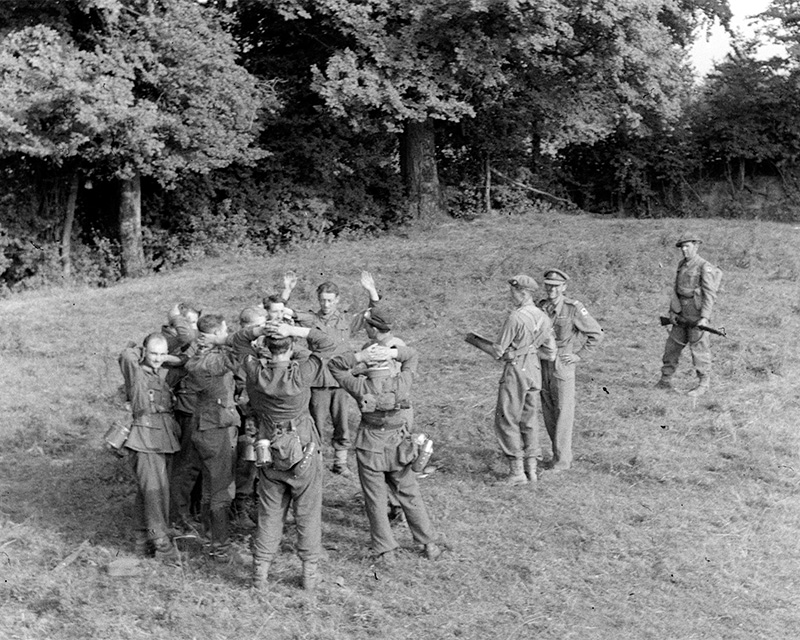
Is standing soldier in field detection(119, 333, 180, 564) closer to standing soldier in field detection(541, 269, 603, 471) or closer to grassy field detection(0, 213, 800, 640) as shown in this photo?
grassy field detection(0, 213, 800, 640)

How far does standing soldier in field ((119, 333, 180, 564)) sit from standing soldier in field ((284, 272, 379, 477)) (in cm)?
165

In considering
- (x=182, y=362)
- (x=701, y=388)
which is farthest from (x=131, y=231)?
(x=701, y=388)

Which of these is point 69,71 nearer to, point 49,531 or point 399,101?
point 399,101

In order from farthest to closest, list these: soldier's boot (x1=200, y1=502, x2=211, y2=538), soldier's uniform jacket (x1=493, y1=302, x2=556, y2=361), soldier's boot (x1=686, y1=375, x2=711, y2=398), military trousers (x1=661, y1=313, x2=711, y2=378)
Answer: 1. military trousers (x1=661, y1=313, x2=711, y2=378)
2. soldier's boot (x1=686, y1=375, x2=711, y2=398)
3. soldier's uniform jacket (x1=493, y1=302, x2=556, y2=361)
4. soldier's boot (x1=200, y1=502, x2=211, y2=538)

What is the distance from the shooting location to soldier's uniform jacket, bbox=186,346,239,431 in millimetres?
7934

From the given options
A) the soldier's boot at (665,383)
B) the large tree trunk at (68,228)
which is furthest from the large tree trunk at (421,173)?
the soldier's boot at (665,383)

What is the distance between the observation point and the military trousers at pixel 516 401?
910cm

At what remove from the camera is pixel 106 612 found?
716cm

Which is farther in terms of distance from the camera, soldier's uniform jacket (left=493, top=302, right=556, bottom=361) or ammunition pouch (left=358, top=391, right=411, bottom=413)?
soldier's uniform jacket (left=493, top=302, right=556, bottom=361)

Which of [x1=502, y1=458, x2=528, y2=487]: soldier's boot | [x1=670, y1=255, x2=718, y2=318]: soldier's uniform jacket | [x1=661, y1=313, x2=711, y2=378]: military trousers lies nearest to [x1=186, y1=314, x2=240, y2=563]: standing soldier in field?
[x1=502, y1=458, x2=528, y2=487]: soldier's boot

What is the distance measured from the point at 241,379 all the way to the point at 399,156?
1787 centimetres

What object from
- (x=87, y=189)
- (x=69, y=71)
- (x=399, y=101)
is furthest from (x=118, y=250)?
(x=399, y=101)

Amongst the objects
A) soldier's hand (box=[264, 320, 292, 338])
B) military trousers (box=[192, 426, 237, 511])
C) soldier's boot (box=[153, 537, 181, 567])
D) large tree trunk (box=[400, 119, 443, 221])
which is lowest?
soldier's boot (box=[153, 537, 181, 567])

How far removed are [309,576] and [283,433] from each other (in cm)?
113
